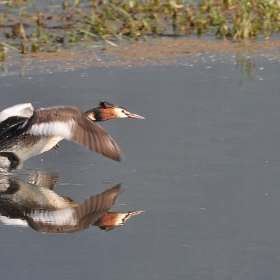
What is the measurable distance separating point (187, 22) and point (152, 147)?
4357 millimetres

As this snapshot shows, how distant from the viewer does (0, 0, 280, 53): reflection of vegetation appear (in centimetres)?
946

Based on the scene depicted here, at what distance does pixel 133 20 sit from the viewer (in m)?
9.86

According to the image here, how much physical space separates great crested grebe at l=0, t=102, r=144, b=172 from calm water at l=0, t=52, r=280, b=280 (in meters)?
0.14

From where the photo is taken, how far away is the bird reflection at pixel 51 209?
15.2 feet

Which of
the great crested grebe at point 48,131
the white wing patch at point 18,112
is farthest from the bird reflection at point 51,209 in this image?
the white wing patch at point 18,112

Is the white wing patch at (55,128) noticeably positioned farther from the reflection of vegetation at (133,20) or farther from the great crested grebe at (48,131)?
the reflection of vegetation at (133,20)

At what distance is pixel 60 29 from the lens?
10.2m

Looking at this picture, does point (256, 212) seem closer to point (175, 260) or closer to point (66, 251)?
point (175, 260)

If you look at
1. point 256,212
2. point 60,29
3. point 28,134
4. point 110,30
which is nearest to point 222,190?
point 256,212

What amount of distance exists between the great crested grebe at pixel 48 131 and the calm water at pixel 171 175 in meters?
0.14

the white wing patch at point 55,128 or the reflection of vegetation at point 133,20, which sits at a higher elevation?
the white wing patch at point 55,128

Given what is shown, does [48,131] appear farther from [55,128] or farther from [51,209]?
[51,209]

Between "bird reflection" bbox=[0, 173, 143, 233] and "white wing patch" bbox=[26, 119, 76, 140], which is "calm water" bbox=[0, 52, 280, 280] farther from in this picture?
"white wing patch" bbox=[26, 119, 76, 140]

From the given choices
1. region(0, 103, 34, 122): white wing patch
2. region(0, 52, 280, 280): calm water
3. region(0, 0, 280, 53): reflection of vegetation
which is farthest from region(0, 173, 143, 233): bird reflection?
region(0, 0, 280, 53): reflection of vegetation
